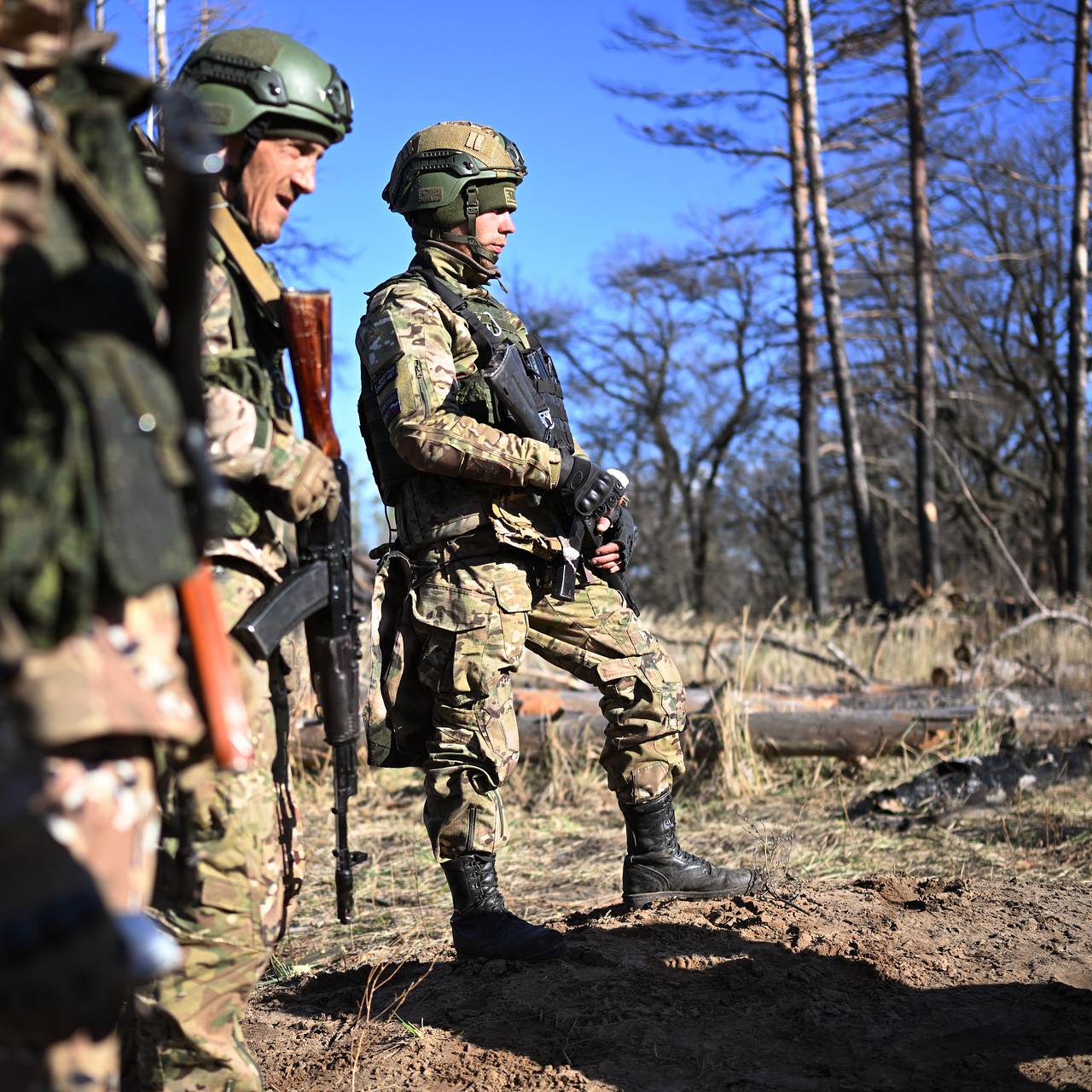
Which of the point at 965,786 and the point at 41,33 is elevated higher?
the point at 41,33

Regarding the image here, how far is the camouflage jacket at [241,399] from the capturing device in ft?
7.61

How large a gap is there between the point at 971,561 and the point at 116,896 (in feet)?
76.9

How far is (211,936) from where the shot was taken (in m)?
2.29

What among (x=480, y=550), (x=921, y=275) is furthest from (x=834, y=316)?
(x=480, y=550)

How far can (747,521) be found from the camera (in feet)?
92.7

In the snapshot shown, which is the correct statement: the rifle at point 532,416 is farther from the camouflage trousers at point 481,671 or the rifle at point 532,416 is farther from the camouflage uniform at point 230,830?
the camouflage uniform at point 230,830

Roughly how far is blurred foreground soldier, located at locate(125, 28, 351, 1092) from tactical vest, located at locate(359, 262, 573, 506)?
1.09 m

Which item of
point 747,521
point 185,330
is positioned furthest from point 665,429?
point 185,330

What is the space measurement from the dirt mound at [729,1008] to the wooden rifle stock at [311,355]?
1.63 m

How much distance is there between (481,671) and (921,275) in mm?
13480

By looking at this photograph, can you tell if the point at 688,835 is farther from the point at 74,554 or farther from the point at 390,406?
the point at 74,554

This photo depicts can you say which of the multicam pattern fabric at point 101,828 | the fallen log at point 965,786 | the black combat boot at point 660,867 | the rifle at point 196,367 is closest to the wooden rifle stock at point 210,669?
the rifle at point 196,367

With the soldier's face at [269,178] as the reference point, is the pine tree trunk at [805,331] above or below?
above

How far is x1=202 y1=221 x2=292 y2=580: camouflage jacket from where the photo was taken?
91.4 inches
